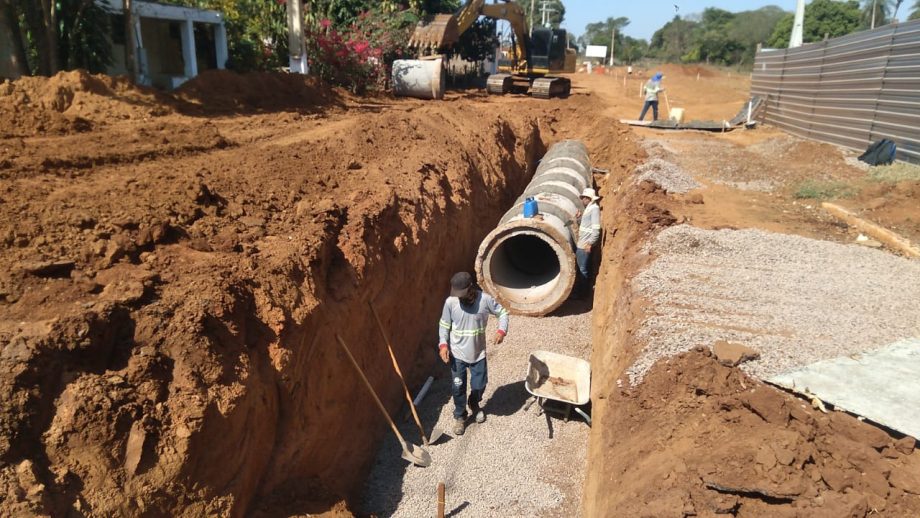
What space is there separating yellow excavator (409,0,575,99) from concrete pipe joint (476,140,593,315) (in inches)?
456

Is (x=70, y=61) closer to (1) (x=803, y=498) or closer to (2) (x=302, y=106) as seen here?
(2) (x=302, y=106)

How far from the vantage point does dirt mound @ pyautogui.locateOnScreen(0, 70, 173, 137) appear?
8719mm

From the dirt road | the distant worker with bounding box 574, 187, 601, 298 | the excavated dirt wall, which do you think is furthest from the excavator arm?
the excavated dirt wall

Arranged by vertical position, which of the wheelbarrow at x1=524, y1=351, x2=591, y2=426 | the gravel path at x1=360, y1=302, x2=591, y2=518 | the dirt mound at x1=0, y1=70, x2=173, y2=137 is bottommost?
the gravel path at x1=360, y1=302, x2=591, y2=518

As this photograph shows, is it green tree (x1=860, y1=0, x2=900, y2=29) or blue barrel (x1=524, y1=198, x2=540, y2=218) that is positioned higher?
green tree (x1=860, y1=0, x2=900, y2=29)

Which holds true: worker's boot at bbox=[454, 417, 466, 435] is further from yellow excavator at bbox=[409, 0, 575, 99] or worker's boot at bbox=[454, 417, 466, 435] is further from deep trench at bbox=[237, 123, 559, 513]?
yellow excavator at bbox=[409, 0, 575, 99]

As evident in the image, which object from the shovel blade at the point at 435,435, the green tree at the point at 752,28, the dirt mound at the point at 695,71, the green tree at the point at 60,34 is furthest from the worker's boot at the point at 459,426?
the green tree at the point at 752,28

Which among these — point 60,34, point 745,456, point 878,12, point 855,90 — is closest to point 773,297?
point 745,456

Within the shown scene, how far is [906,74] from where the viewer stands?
12633 mm

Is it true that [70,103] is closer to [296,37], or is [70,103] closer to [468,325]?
[468,325]

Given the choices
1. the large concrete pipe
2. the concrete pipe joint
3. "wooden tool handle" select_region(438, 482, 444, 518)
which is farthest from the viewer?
the large concrete pipe

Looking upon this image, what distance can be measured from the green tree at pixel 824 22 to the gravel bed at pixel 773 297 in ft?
181

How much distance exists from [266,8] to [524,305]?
18258 mm

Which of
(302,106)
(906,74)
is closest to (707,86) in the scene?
(906,74)
